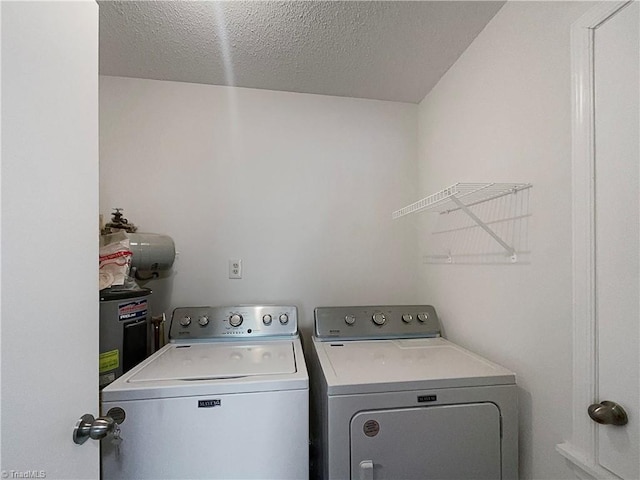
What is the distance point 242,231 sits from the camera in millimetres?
1919

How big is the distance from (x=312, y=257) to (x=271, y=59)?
1.19 metres

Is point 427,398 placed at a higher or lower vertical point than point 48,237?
lower

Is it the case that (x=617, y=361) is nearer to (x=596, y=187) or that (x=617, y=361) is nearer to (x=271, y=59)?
(x=596, y=187)

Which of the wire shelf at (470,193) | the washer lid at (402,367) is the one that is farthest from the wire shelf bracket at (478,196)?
the washer lid at (402,367)

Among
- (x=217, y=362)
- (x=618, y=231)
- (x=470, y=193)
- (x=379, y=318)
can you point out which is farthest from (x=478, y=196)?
(x=217, y=362)

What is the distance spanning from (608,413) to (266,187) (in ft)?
5.92

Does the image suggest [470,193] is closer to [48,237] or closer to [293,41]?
[293,41]

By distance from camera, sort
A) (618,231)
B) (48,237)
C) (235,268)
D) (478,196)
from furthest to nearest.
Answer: (235,268), (478,196), (618,231), (48,237)

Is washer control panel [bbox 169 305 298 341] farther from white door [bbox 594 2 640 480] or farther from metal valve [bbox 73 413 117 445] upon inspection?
white door [bbox 594 2 640 480]

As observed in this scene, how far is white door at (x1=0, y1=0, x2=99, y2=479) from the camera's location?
547 millimetres

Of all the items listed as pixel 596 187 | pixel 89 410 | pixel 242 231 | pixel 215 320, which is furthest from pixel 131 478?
pixel 596 187

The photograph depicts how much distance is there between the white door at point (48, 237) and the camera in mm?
547

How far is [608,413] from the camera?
2.65 feet

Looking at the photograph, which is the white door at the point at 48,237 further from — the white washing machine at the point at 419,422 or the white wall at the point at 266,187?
the white wall at the point at 266,187
